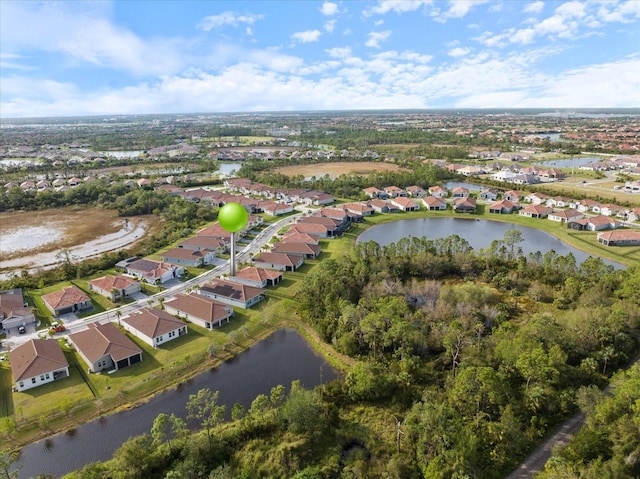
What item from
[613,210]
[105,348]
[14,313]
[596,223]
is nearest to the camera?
[105,348]

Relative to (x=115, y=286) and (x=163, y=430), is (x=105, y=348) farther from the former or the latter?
(x=115, y=286)

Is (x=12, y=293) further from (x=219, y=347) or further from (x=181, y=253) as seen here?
(x=219, y=347)

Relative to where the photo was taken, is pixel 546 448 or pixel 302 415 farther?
pixel 302 415

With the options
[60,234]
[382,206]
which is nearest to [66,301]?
[60,234]

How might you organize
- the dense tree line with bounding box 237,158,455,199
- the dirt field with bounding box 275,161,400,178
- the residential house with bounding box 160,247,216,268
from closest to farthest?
1. the residential house with bounding box 160,247,216,268
2. the dense tree line with bounding box 237,158,455,199
3. the dirt field with bounding box 275,161,400,178

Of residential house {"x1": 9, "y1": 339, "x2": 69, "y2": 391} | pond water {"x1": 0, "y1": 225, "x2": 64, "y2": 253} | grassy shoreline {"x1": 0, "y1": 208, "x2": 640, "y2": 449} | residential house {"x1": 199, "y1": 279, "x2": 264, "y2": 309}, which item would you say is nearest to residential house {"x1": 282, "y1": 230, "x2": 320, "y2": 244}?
grassy shoreline {"x1": 0, "y1": 208, "x2": 640, "y2": 449}

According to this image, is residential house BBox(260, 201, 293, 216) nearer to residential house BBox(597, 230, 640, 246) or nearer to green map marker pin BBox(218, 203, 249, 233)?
green map marker pin BBox(218, 203, 249, 233)

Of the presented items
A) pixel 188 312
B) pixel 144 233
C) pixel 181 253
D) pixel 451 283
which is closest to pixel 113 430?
pixel 188 312
